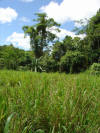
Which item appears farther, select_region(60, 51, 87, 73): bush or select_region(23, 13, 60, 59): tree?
select_region(23, 13, 60, 59): tree

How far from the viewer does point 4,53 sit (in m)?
13.4

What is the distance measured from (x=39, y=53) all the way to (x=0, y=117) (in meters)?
16.2

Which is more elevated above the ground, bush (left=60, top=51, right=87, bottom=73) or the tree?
the tree

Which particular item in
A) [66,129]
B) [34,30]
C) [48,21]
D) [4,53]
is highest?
[48,21]

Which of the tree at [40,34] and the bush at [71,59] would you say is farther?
the tree at [40,34]

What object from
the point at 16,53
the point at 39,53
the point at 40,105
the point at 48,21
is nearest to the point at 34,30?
the point at 48,21

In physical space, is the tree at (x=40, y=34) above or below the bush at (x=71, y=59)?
above

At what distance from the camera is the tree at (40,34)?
16959 millimetres

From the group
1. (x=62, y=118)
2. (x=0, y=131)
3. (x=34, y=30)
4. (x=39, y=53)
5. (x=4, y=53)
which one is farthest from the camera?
(x=34, y=30)

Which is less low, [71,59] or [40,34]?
[40,34]

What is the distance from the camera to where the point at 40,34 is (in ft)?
59.4

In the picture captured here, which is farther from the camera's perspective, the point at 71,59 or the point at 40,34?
the point at 40,34

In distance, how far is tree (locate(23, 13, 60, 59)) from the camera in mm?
16959

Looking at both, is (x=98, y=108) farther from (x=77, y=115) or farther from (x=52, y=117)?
(x=52, y=117)
